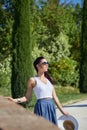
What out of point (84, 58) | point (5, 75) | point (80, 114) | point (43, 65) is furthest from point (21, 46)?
point (43, 65)

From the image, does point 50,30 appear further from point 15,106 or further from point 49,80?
point 15,106

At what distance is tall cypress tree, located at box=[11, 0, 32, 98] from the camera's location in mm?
16578

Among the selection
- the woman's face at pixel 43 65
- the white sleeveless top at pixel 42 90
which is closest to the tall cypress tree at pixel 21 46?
the woman's face at pixel 43 65

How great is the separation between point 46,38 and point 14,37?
12.4m

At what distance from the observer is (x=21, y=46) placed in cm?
1678

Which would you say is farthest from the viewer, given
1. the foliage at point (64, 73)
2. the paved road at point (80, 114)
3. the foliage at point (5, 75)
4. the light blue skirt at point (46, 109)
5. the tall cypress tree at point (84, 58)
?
the foliage at point (64, 73)

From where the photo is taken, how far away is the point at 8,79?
77.2ft

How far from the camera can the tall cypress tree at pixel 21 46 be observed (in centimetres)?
1658

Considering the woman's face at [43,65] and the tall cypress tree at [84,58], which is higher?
the woman's face at [43,65]

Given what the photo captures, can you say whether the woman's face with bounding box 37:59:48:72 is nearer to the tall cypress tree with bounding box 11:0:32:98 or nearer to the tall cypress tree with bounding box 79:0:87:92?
the tall cypress tree with bounding box 11:0:32:98

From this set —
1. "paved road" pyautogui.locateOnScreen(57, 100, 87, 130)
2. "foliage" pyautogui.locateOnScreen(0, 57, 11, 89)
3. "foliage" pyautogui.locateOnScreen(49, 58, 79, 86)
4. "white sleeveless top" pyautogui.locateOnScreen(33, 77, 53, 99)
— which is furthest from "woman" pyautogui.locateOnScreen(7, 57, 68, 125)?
"foliage" pyautogui.locateOnScreen(49, 58, 79, 86)

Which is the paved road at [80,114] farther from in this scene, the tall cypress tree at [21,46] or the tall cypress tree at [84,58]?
the tall cypress tree at [84,58]

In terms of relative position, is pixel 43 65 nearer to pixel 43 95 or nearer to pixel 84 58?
pixel 43 95

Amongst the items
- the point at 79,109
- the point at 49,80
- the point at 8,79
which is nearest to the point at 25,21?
the point at 79,109
